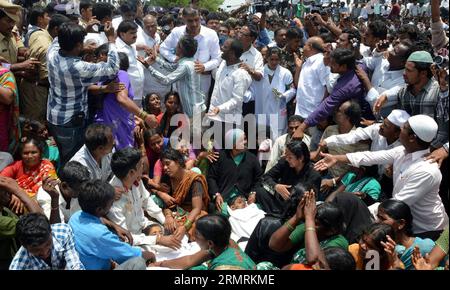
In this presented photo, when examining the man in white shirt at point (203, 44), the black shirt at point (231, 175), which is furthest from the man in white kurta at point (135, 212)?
the man in white shirt at point (203, 44)

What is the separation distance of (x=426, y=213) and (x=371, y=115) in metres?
1.51

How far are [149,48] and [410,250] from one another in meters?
3.87

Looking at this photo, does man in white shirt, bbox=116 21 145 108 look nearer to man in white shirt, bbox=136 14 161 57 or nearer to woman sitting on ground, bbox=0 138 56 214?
man in white shirt, bbox=136 14 161 57

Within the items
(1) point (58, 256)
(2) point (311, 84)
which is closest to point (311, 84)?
(2) point (311, 84)

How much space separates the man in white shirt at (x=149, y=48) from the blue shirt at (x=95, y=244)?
268 centimetres

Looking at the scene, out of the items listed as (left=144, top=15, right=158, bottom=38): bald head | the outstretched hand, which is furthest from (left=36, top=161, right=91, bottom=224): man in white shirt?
(left=144, top=15, right=158, bottom=38): bald head

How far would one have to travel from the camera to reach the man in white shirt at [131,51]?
5.47 m

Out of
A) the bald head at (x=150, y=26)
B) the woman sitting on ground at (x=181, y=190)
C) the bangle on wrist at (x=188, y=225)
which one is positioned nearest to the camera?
the bangle on wrist at (x=188, y=225)

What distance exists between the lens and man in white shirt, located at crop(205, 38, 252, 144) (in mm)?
5539

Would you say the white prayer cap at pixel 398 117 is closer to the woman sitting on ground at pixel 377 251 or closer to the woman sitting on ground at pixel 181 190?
the woman sitting on ground at pixel 377 251

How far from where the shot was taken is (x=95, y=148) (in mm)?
4059
